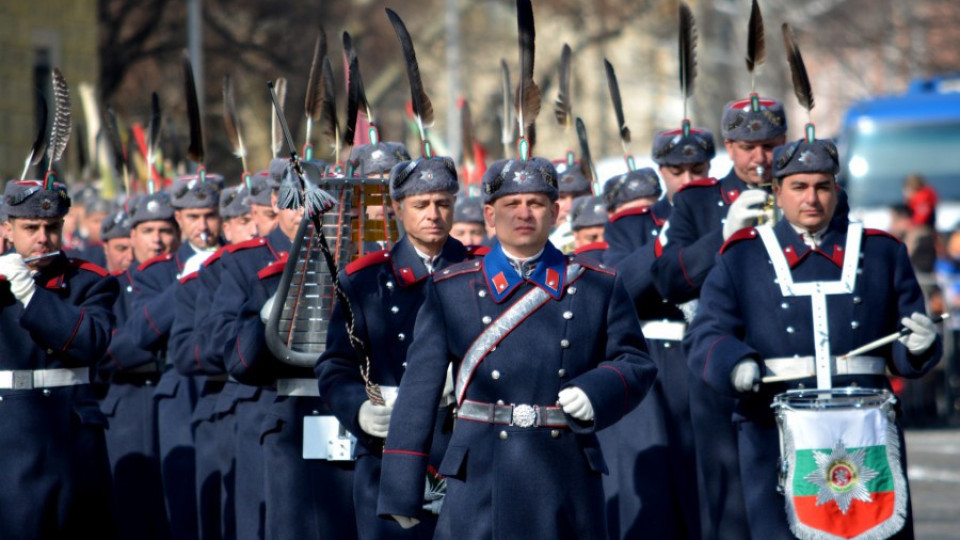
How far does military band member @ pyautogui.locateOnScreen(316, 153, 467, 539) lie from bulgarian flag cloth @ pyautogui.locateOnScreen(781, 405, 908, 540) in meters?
1.43

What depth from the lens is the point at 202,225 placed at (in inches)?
496

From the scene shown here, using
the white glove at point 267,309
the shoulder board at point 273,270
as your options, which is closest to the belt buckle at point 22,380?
the shoulder board at point 273,270

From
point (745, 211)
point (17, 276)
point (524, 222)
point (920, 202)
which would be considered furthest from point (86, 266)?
point (920, 202)

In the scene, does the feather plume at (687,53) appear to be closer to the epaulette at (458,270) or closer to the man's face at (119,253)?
the epaulette at (458,270)

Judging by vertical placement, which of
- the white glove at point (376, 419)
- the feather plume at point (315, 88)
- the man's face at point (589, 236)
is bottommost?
the white glove at point (376, 419)

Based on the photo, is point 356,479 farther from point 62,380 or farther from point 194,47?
point 194,47

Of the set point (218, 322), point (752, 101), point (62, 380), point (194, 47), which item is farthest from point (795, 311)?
point (194, 47)

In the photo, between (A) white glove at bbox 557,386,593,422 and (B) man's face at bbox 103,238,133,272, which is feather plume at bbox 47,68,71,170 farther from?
(A) white glove at bbox 557,386,593,422

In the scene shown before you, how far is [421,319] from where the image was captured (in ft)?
24.4

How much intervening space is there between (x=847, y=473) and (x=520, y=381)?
1576 mm

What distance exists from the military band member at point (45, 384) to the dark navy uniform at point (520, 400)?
9.52 ft

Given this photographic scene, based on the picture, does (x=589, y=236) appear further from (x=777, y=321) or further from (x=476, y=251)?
(x=777, y=321)

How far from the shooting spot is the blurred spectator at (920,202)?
22.3 meters

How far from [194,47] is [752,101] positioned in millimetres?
22433
